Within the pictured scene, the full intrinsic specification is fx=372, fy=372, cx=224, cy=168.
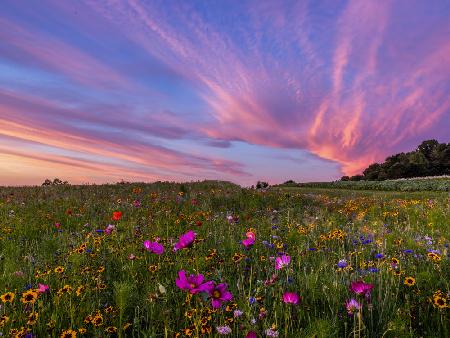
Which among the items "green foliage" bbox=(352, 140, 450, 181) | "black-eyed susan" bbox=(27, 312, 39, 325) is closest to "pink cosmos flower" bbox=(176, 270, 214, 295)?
"black-eyed susan" bbox=(27, 312, 39, 325)

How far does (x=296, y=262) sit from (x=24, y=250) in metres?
4.96

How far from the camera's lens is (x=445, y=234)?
7473mm

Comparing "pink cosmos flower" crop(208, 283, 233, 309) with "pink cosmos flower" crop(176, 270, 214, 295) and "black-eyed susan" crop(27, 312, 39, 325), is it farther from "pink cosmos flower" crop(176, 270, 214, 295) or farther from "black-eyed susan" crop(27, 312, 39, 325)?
"black-eyed susan" crop(27, 312, 39, 325)

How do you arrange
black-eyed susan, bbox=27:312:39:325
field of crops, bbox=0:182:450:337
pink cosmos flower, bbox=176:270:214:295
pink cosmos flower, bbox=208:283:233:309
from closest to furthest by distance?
pink cosmos flower, bbox=176:270:214:295, pink cosmos flower, bbox=208:283:233:309, black-eyed susan, bbox=27:312:39:325, field of crops, bbox=0:182:450:337

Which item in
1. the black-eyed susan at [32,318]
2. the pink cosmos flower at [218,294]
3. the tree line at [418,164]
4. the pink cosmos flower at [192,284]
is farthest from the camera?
the tree line at [418,164]

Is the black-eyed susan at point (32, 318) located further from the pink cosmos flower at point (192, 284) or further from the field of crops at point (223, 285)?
the pink cosmos flower at point (192, 284)

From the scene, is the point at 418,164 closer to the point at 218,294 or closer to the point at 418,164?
the point at 418,164

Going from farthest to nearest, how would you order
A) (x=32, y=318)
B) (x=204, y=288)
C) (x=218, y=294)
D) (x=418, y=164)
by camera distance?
(x=418, y=164) < (x=32, y=318) < (x=218, y=294) < (x=204, y=288)

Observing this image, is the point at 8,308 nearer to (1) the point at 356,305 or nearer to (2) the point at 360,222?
(1) the point at 356,305

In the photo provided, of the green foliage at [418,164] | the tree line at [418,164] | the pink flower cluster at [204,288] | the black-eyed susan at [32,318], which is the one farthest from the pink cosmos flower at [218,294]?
the green foliage at [418,164]

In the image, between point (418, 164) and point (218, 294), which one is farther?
point (418, 164)

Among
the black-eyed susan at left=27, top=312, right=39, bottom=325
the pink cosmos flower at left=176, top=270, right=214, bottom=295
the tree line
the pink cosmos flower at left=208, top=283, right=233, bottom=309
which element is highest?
the tree line

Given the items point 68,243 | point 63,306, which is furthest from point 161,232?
point 63,306

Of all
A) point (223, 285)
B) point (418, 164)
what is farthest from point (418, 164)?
point (223, 285)
